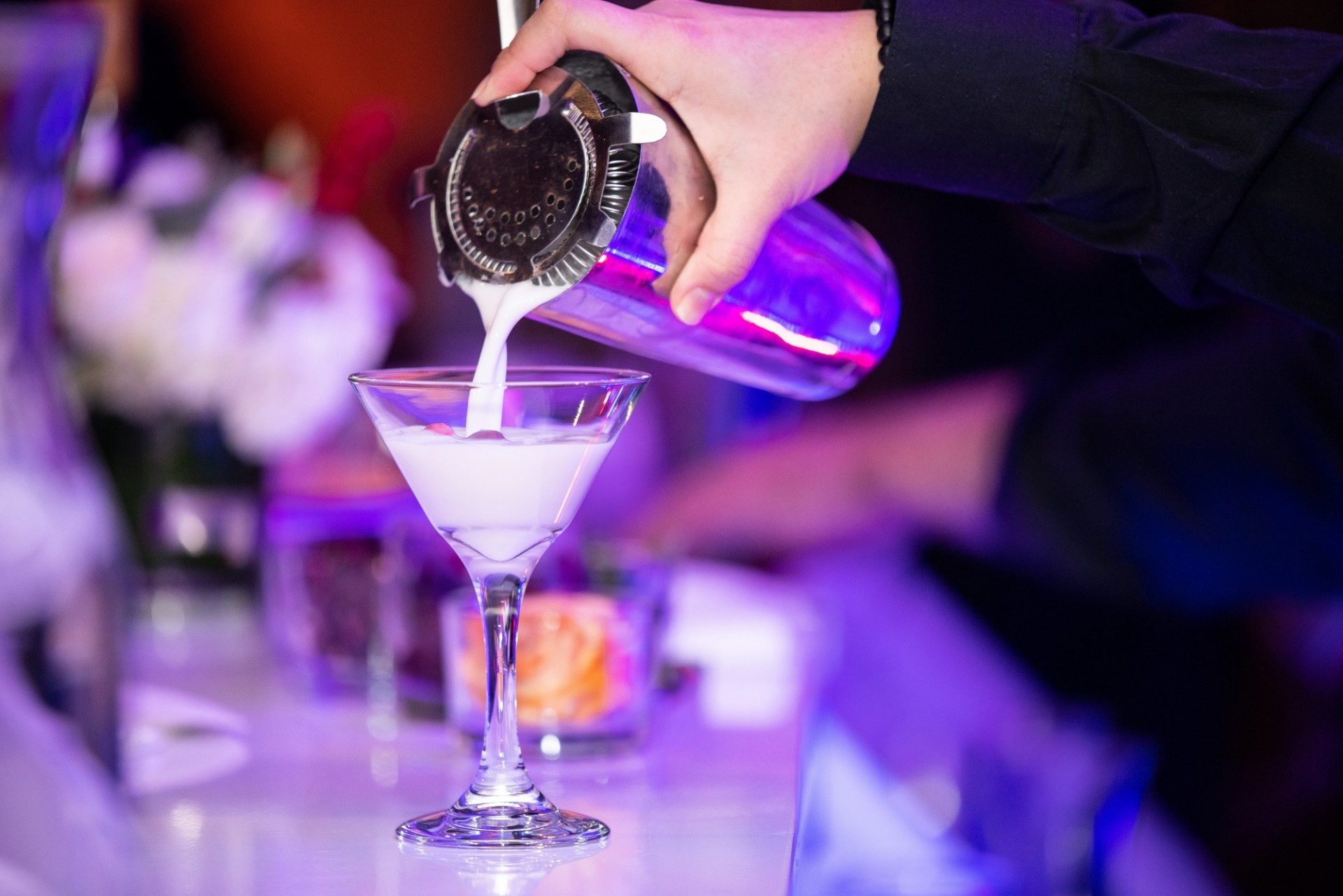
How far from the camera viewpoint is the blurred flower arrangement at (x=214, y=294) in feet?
4.72

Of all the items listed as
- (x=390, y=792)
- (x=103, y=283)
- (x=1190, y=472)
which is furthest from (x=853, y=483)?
(x=390, y=792)

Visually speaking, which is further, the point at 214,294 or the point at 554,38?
the point at 214,294

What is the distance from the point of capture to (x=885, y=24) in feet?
2.51

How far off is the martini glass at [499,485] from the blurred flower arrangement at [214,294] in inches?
29.7

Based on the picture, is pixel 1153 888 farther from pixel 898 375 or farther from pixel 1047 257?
pixel 898 375

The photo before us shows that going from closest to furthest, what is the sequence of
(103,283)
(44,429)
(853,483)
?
(44,429) < (103,283) < (853,483)

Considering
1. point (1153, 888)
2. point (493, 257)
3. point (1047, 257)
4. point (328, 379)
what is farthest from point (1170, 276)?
point (1047, 257)

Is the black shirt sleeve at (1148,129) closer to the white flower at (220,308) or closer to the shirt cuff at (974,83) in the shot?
the shirt cuff at (974,83)

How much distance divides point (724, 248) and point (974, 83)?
197 millimetres

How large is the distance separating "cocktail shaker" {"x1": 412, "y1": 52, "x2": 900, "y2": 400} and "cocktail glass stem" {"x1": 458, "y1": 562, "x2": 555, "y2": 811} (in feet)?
0.54

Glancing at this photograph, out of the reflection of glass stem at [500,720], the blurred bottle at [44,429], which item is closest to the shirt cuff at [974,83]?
the reflection of glass stem at [500,720]

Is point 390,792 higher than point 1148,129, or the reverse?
point 1148,129

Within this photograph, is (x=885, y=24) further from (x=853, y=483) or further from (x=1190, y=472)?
(x=853, y=483)

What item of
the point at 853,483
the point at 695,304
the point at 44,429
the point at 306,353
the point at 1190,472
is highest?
the point at 695,304
